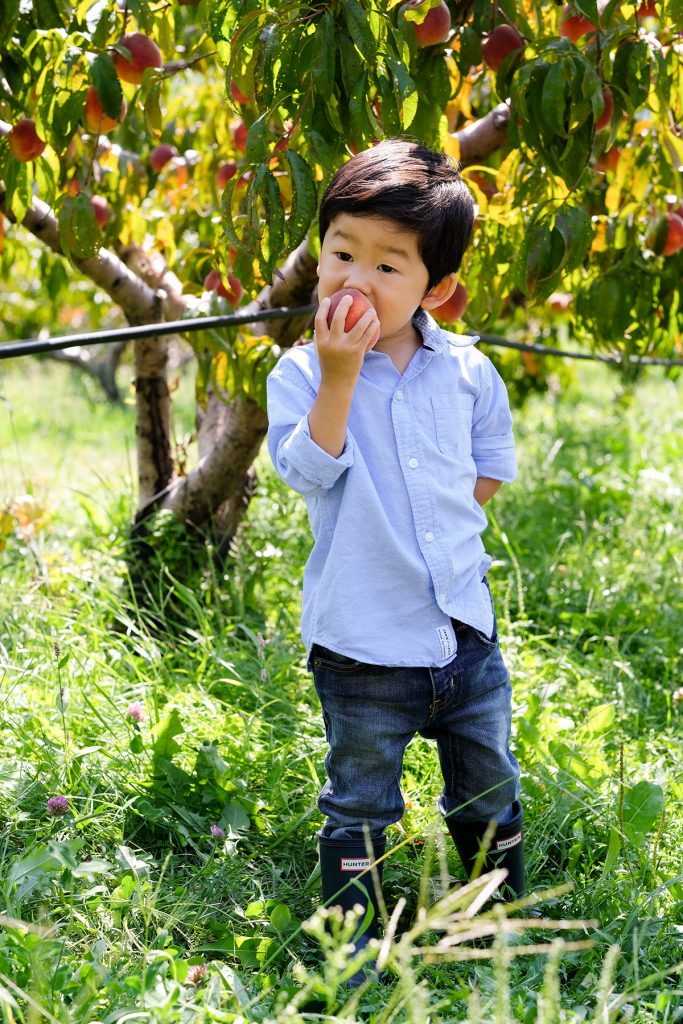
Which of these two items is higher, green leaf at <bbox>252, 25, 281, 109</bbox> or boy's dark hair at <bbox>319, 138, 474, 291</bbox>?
green leaf at <bbox>252, 25, 281, 109</bbox>

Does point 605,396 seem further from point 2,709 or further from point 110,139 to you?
point 2,709

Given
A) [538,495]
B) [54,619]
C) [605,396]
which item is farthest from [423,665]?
[605,396]

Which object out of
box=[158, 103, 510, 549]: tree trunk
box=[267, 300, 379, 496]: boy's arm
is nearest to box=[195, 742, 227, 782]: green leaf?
box=[267, 300, 379, 496]: boy's arm

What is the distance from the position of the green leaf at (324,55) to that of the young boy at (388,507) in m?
0.10

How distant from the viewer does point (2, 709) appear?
5.86 feet

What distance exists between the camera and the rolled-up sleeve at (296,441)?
1269 mm

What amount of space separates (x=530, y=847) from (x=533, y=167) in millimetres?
1126

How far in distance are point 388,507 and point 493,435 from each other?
25 centimetres

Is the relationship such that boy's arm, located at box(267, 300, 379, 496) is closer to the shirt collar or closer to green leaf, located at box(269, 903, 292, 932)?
the shirt collar

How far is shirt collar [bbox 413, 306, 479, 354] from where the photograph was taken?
4.73 feet

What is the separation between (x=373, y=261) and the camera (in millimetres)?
1322

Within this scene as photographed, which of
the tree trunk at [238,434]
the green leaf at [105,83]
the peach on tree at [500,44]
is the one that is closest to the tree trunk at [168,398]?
the tree trunk at [238,434]

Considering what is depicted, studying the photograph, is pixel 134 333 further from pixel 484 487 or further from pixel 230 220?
pixel 484 487

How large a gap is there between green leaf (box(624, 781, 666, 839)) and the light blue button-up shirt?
1.55 ft
